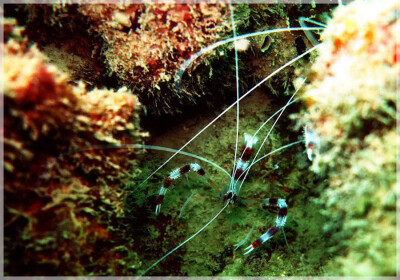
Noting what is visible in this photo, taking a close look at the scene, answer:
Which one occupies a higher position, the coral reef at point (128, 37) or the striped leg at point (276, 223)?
the coral reef at point (128, 37)

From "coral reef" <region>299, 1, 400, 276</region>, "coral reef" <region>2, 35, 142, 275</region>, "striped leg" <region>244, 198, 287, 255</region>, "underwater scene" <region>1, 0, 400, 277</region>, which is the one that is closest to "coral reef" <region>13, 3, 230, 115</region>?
"underwater scene" <region>1, 0, 400, 277</region>

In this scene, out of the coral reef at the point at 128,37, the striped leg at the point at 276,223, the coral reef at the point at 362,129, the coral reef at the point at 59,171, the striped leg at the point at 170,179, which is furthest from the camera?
the striped leg at the point at 170,179

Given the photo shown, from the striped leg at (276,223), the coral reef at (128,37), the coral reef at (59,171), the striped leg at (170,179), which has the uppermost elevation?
the coral reef at (128,37)

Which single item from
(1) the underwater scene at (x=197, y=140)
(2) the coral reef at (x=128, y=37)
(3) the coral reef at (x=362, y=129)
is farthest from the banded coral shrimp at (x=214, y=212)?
(3) the coral reef at (x=362, y=129)

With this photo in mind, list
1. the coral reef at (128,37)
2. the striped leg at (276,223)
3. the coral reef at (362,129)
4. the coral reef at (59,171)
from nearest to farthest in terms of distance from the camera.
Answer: the coral reef at (362,129), the coral reef at (59,171), the coral reef at (128,37), the striped leg at (276,223)

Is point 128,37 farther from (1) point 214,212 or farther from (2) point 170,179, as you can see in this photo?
(1) point 214,212

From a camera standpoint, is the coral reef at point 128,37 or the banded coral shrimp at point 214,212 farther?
the banded coral shrimp at point 214,212

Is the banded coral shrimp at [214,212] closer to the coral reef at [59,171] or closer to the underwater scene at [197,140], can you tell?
the underwater scene at [197,140]
